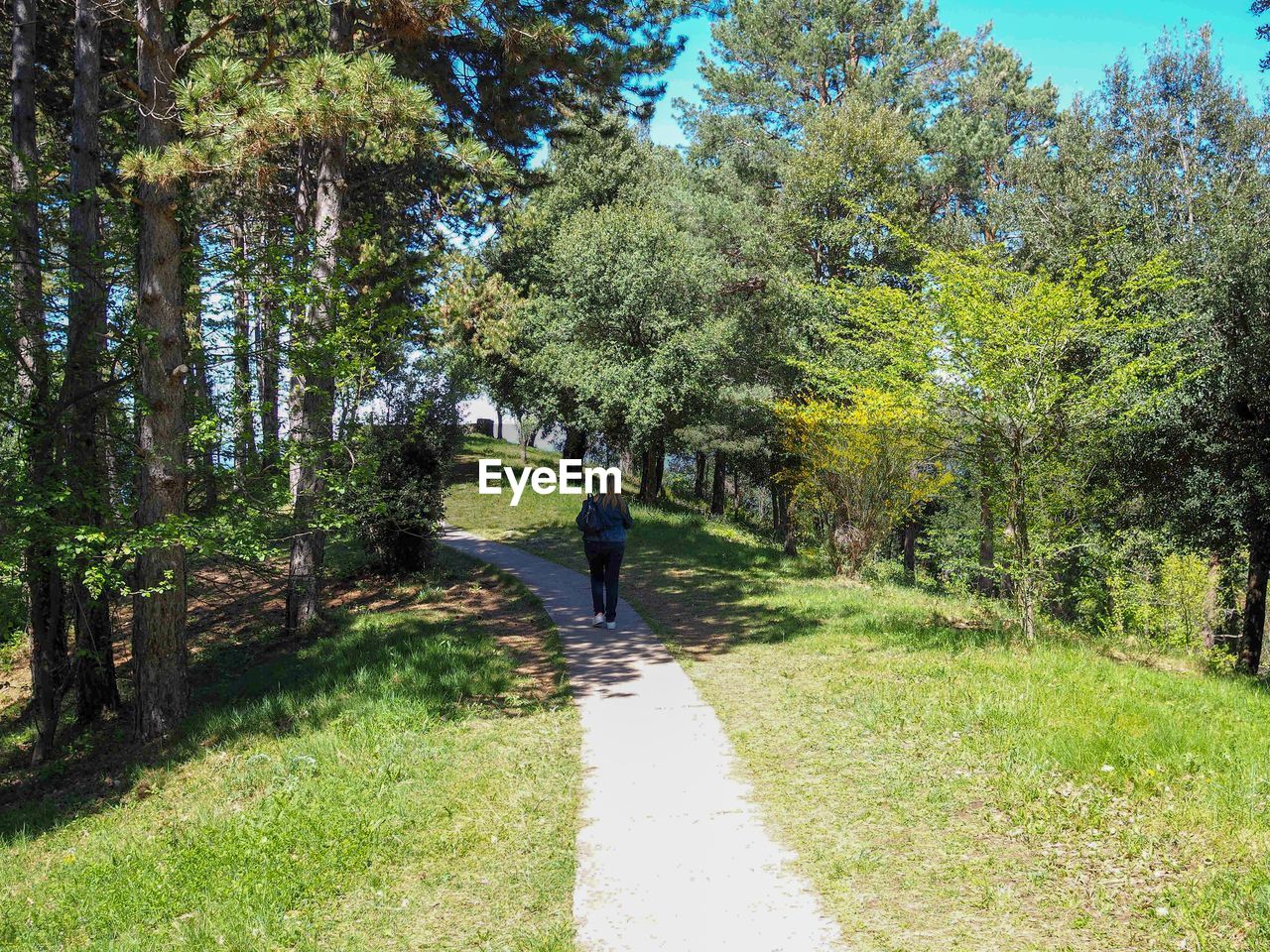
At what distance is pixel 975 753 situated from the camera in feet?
17.8

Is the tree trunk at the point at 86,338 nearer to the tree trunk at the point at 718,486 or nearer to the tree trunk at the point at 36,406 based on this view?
the tree trunk at the point at 36,406

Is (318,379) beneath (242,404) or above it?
above

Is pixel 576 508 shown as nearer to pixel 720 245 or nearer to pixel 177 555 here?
pixel 720 245

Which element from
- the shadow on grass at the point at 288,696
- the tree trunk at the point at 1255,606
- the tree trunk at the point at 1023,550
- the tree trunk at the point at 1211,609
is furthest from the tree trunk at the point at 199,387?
the tree trunk at the point at 1211,609

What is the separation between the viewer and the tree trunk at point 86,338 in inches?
311

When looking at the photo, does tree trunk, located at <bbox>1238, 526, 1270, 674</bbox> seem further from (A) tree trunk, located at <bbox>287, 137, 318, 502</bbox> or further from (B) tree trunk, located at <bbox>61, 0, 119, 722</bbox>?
(B) tree trunk, located at <bbox>61, 0, 119, 722</bbox>

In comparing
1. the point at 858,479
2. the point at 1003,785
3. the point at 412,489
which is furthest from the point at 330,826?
the point at 858,479

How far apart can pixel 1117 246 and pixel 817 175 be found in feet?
20.1

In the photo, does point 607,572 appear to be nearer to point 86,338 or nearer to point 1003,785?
point 1003,785

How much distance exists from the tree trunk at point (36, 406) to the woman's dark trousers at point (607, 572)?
5.19 metres

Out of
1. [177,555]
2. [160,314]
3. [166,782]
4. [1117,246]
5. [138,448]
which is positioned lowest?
[166,782]

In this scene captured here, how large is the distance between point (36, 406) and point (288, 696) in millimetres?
3679

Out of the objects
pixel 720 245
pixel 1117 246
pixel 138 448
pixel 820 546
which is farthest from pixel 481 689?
pixel 720 245

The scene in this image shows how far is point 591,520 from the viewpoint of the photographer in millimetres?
9484
